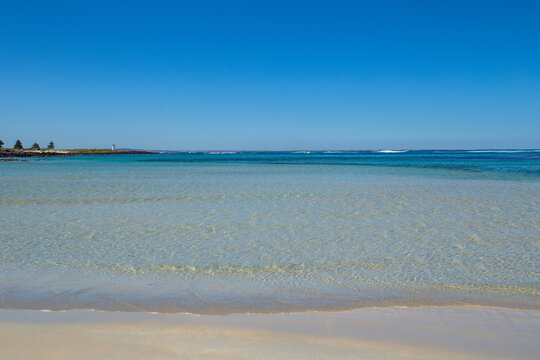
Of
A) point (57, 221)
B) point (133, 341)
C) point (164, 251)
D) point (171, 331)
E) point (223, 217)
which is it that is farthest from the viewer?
point (223, 217)

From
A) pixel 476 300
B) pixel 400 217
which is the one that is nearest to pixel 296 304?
pixel 476 300

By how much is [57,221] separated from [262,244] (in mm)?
5820

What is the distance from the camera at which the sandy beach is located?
11.9 ft

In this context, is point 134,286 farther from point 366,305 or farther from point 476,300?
point 476,300

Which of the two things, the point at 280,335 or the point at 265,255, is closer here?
the point at 280,335

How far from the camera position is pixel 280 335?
402 centimetres

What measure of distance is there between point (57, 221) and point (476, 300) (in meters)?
9.69

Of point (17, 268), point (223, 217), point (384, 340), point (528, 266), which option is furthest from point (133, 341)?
point (223, 217)

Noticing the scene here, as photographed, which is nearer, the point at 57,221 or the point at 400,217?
the point at 57,221

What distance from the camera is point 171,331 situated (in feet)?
13.5

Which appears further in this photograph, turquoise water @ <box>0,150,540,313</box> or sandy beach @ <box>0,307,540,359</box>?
turquoise water @ <box>0,150,540,313</box>

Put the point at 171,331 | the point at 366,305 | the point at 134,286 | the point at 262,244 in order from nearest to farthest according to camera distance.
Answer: the point at 171,331 < the point at 366,305 < the point at 134,286 < the point at 262,244

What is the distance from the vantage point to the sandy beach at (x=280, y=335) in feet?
11.9

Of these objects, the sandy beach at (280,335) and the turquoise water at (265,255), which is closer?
the sandy beach at (280,335)
